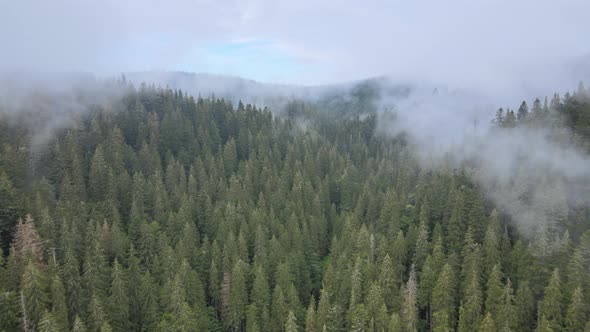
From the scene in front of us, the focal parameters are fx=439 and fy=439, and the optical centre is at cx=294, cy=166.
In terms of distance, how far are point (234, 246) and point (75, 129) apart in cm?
5944

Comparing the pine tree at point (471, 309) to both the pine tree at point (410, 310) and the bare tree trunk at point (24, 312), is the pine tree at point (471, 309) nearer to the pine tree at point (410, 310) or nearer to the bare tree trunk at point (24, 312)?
the pine tree at point (410, 310)

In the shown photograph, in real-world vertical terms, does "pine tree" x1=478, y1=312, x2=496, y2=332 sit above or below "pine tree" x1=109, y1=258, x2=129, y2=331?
above

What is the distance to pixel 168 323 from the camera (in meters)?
57.4

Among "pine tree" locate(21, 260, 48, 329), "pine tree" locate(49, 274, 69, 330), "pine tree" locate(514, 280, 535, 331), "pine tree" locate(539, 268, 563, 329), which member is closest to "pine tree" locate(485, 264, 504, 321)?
"pine tree" locate(514, 280, 535, 331)

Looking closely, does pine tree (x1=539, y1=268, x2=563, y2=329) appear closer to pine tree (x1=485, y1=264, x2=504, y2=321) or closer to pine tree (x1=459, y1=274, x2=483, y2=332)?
pine tree (x1=485, y1=264, x2=504, y2=321)

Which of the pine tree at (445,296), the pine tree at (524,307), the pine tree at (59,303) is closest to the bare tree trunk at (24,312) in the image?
the pine tree at (59,303)

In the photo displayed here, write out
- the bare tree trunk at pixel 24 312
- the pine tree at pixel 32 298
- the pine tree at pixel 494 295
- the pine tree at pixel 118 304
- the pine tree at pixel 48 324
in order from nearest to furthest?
the pine tree at pixel 48 324 → the bare tree trunk at pixel 24 312 → the pine tree at pixel 32 298 → the pine tree at pixel 494 295 → the pine tree at pixel 118 304

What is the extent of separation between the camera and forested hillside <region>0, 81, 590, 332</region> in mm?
56156

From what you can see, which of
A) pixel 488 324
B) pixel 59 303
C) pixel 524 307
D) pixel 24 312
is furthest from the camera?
pixel 524 307

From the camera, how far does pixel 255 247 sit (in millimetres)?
75500

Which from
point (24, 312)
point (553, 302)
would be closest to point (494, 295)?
point (553, 302)

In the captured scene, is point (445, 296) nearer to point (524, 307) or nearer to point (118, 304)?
point (524, 307)

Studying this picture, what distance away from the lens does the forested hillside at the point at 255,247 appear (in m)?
56.2

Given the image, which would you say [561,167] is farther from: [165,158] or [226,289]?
[165,158]
